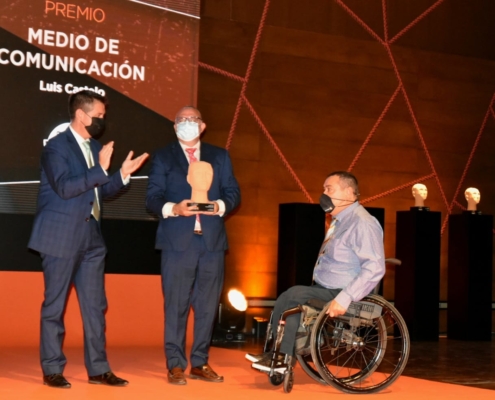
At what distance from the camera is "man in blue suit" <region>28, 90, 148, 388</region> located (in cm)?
410

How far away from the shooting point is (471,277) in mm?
7551

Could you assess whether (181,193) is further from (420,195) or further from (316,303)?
(420,195)

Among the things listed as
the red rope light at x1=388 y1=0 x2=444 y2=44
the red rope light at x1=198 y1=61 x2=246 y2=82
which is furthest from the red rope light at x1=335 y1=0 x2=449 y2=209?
the red rope light at x1=198 y1=61 x2=246 y2=82

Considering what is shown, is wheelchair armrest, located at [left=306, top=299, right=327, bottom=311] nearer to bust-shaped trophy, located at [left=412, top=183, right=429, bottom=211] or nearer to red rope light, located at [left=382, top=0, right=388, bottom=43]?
bust-shaped trophy, located at [left=412, top=183, right=429, bottom=211]

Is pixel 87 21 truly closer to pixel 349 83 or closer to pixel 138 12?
pixel 138 12

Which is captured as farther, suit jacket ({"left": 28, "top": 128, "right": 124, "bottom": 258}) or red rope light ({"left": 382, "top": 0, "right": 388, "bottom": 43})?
red rope light ({"left": 382, "top": 0, "right": 388, "bottom": 43})

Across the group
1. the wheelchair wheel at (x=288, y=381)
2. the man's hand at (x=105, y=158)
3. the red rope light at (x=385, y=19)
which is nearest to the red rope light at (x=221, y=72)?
the red rope light at (x=385, y=19)

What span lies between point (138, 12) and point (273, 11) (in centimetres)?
150

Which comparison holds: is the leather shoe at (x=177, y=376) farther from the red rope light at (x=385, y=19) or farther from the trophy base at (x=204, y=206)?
the red rope light at (x=385, y=19)

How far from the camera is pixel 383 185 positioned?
25.8 feet

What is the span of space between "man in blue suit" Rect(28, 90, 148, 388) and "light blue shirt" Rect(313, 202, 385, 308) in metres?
1.03

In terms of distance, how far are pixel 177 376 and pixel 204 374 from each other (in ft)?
0.58

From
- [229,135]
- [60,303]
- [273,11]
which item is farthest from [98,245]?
[273,11]

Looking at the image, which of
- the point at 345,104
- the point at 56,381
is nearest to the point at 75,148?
the point at 56,381
